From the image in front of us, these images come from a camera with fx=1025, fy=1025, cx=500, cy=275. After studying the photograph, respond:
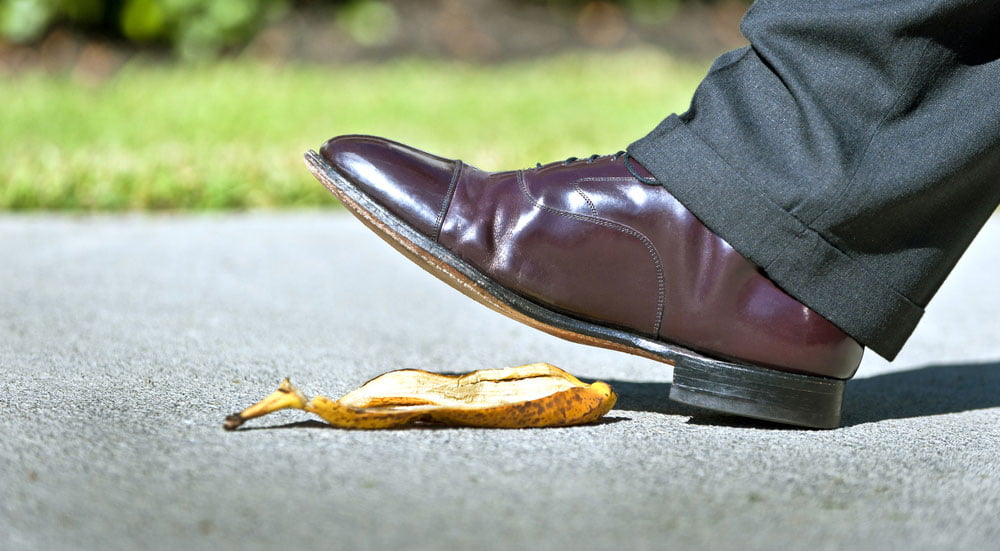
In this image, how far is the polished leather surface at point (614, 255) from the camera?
139 cm

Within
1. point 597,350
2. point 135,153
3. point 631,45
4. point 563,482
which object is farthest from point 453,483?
point 631,45

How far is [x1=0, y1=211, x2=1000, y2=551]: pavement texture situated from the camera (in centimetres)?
99

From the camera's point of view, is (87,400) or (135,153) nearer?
(87,400)

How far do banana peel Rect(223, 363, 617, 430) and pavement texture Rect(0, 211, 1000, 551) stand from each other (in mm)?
23

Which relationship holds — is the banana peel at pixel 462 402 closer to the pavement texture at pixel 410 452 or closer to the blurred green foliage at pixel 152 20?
the pavement texture at pixel 410 452

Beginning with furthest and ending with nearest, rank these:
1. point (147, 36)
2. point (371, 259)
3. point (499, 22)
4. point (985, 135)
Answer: point (499, 22) → point (147, 36) → point (371, 259) → point (985, 135)

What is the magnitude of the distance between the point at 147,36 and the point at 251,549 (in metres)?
5.64

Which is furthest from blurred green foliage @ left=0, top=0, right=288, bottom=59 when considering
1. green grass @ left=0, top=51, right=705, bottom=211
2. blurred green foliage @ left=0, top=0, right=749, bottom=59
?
green grass @ left=0, top=51, right=705, bottom=211

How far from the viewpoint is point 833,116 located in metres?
1.35

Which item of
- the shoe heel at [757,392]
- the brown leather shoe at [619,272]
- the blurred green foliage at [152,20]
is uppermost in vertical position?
the blurred green foliage at [152,20]

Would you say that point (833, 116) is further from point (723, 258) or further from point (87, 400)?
point (87, 400)

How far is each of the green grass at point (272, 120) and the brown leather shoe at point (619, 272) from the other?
6.74ft

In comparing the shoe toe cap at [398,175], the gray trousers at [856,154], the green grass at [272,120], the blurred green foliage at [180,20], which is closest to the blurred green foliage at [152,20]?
the blurred green foliage at [180,20]

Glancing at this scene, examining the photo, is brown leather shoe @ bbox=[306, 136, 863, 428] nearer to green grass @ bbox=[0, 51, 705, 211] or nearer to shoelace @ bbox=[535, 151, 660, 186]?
shoelace @ bbox=[535, 151, 660, 186]
